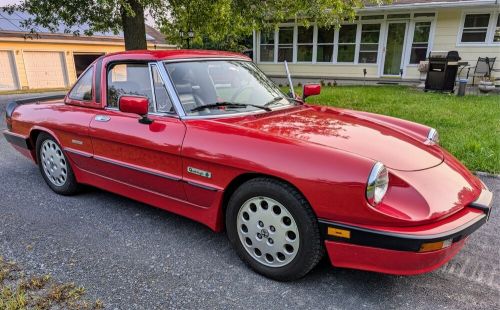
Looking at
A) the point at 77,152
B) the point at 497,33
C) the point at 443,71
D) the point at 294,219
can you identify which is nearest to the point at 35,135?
the point at 77,152

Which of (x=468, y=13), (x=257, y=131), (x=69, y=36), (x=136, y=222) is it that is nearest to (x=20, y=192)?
(x=136, y=222)

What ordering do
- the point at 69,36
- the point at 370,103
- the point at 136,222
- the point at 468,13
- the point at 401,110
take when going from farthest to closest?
the point at 69,36 → the point at 468,13 → the point at 370,103 → the point at 401,110 → the point at 136,222

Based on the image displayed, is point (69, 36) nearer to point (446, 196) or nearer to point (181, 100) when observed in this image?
point (181, 100)

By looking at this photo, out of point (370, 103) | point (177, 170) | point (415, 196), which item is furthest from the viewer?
point (370, 103)

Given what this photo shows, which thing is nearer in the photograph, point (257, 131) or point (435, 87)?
Answer: point (257, 131)

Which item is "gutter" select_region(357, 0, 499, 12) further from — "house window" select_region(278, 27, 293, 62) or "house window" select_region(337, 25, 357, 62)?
"house window" select_region(278, 27, 293, 62)

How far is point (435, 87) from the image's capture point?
11539 millimetres

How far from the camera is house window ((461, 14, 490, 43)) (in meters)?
13.4

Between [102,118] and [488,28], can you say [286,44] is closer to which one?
[488,28]

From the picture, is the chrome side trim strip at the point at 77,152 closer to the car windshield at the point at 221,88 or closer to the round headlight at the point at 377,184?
the car windshield at the point at 221,88

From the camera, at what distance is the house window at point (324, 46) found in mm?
16578

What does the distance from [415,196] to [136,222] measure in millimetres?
2439

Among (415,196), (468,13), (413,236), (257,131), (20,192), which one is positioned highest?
(468,13)

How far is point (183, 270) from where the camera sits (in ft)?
8.95
